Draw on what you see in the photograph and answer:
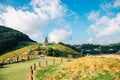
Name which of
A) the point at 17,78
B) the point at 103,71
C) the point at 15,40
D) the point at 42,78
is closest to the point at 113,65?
the point at 103,71

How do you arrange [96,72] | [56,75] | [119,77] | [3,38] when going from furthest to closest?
[3,38], [56,75], [96,72], [119,77]

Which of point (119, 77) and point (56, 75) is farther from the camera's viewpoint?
point (56, 75)

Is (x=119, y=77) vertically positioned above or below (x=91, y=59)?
below

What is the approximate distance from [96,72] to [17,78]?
13.2m

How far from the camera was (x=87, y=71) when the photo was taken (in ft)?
102

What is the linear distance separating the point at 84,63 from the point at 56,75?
453 centimetres

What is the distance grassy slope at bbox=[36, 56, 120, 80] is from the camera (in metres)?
29.4

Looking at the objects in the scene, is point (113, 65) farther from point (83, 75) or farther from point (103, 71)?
point (83, 75)

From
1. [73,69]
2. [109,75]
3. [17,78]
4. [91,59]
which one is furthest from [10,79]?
[109,75]

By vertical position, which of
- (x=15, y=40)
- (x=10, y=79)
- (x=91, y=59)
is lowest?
(x=10, y=79)

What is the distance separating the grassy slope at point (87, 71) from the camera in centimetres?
2939

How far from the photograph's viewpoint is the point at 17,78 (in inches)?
1444

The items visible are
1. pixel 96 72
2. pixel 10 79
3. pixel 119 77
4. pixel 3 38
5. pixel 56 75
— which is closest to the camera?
pixel 119 77

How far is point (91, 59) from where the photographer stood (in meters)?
34.9
